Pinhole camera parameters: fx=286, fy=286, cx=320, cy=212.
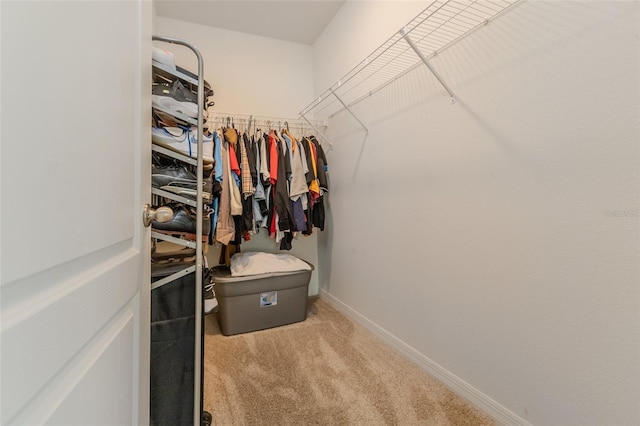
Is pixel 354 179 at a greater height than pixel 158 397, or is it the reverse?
pixel 354 179

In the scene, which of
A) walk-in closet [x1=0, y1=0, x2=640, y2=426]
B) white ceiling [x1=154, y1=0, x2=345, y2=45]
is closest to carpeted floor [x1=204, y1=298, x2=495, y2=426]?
walk-in closet [x1=0, y1=0, x2=640, y2=426]

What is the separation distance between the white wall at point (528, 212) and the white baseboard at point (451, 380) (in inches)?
0.6

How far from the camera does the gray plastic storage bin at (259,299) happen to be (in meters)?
2.05

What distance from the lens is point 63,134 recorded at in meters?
0.37

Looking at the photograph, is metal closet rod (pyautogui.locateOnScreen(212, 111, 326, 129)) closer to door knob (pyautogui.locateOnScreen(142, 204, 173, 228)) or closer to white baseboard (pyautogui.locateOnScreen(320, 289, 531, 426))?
white baseboard (pyautogui.locateOnScreen(320, 289, 531, 426))

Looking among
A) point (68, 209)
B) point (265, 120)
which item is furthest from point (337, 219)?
point (68, 209)

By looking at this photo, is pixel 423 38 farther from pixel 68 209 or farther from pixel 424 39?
pixel 68 209

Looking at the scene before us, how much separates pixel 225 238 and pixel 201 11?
1.89 meters

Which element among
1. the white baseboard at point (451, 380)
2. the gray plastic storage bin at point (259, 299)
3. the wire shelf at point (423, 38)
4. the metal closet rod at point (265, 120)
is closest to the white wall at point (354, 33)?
the wire shelf at point (423, 38)

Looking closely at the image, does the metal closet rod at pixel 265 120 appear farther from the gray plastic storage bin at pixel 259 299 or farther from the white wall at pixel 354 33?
the gray plastic storage bin at pixel 259 299

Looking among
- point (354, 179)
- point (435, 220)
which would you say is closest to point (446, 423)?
point (435, 220)

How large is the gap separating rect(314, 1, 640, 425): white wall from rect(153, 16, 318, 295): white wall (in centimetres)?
128

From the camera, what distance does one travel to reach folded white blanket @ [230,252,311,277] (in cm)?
213

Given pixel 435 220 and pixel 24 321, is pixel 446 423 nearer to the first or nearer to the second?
pixel 435 220
